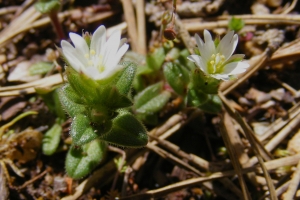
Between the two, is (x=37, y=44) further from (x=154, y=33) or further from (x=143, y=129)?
(x=143, y=129)

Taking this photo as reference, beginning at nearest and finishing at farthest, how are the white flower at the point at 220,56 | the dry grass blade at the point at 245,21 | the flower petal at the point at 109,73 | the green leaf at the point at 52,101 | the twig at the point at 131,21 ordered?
the flower petal at the point at 109,73 < the white flower at the point at 220,56 < the green leaf at the point at 52,101 < the dry grass blade at the point at 245,21 < the twig at the point at 131,21

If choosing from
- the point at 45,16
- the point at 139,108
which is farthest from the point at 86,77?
the point at 45,16

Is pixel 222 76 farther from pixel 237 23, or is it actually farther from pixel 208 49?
pixel 237 23

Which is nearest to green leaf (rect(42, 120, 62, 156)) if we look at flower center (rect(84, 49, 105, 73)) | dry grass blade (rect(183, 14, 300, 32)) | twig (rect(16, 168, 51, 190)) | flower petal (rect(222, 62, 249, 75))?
twig (rect(16, 168, 51, 190))

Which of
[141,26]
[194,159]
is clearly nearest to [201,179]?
[194,159]

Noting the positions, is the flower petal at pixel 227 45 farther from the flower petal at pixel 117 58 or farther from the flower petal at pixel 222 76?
the flower petal at pixel 117 58

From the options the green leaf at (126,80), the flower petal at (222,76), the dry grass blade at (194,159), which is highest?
the green leaf at (126,80)

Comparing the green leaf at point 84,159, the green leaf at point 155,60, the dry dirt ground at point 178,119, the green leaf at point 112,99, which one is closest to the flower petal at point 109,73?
the green leaf at point 112,99

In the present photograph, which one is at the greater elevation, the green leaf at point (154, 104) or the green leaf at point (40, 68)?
the green leaf at point (40, 68)
